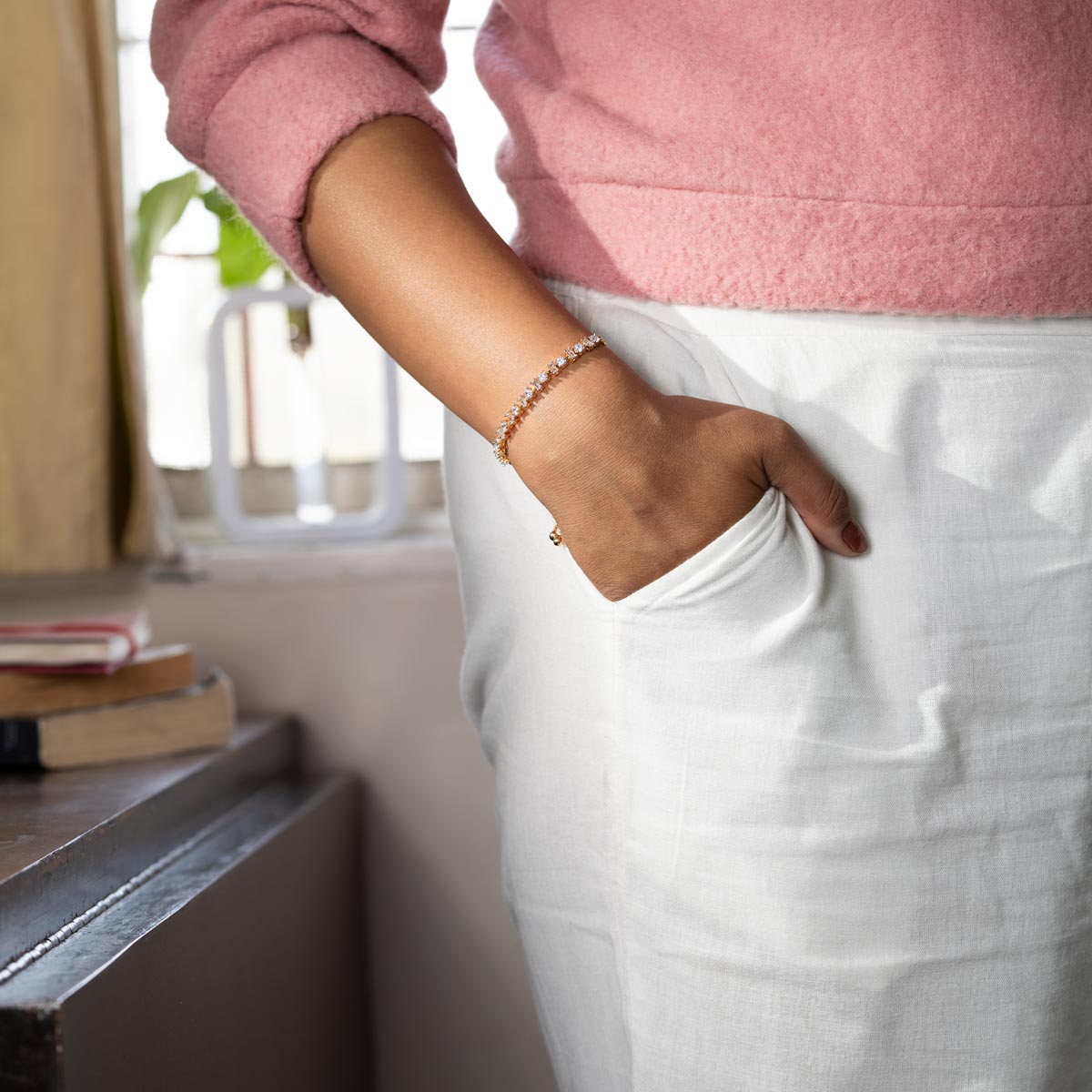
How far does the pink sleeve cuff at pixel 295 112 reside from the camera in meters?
0.58

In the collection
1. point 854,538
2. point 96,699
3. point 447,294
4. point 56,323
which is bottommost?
point 96,699

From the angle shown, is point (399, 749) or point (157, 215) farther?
point (157, 215)

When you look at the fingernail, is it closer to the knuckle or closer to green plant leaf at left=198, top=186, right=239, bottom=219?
the knuckle

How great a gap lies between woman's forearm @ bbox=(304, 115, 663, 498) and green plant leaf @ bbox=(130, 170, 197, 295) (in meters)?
1.04

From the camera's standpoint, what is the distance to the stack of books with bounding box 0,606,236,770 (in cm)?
102

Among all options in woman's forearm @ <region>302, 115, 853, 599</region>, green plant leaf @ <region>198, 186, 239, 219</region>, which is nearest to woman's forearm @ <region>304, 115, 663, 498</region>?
woman's forearm @ <region>302, 115, 853, 599</region>

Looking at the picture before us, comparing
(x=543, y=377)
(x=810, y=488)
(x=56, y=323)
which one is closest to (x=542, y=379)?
(x=543, y=377)

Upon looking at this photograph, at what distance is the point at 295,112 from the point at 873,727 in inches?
16.3

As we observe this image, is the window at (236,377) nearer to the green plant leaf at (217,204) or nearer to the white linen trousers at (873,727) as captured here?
the green plant leaf at (217,204)

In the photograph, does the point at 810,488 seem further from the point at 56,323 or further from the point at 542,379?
the point at 56,323

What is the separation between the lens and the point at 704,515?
20.9 inches

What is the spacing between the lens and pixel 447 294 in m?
0.56

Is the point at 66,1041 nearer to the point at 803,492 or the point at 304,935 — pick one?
the point at 803,492

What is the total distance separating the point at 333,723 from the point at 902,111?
3.37ft
